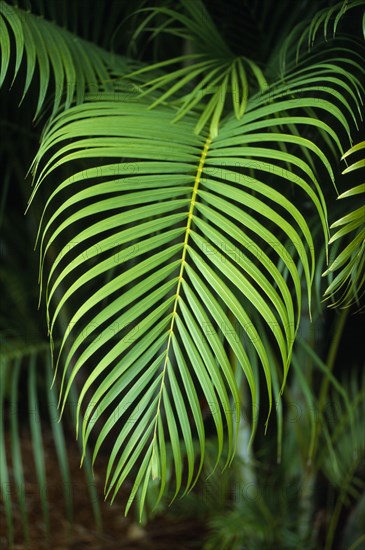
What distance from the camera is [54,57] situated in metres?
0.82

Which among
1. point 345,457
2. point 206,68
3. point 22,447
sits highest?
point 206,68

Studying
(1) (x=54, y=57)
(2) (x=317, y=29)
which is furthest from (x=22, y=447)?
(2) (x=317, y=29)

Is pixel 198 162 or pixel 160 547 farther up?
pixel 198 162

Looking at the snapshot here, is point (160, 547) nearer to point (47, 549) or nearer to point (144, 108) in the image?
point (47, 549)

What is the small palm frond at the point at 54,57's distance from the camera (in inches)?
30.6

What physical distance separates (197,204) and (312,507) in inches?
27.0

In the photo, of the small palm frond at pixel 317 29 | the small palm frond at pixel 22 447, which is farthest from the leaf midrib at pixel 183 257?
the small palm frond at pixel 22 447

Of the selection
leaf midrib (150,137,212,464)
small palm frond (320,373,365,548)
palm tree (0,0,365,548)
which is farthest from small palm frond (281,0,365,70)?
small palm frond (320,373,365,548)

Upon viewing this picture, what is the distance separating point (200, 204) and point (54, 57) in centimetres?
32

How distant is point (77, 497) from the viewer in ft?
4.66

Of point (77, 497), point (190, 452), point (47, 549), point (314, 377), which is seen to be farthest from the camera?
point (77, 497)

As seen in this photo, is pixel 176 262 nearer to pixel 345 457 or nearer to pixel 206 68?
pixel 206 68

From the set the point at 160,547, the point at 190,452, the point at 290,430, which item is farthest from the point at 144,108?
the point at 160,547

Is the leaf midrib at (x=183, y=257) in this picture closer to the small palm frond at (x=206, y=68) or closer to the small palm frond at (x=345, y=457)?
the small palm frond at (x=206, y=68)
